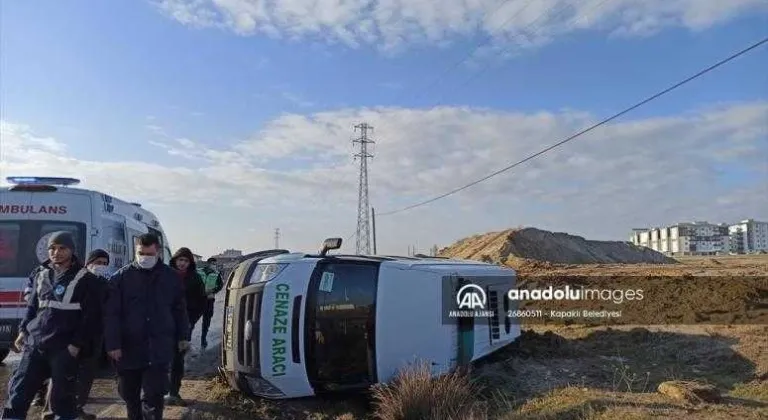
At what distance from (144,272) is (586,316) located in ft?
35.5

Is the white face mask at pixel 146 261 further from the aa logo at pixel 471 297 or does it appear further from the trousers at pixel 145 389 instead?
the aa logo at pixel 471 297

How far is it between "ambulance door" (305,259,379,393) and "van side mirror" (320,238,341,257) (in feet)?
1.04

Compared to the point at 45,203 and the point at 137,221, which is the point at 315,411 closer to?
the point at 45,203

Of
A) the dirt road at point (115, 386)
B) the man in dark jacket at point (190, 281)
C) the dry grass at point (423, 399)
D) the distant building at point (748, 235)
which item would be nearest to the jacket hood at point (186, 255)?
the man in dark jacket at point (190, 281)

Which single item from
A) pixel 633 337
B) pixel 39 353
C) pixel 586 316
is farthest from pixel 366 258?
pixel 586 316

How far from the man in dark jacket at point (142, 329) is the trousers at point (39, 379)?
53 cm

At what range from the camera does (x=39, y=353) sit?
5172 millimetres

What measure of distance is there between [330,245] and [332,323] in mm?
881

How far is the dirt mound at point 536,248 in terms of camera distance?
32531mm

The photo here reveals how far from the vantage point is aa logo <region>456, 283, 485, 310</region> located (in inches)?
271

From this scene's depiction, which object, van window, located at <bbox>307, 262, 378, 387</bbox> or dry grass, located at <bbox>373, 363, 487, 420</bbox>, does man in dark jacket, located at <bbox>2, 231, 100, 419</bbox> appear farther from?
dry grass, located at <bbox>373, 363, 487, 420</bbox>

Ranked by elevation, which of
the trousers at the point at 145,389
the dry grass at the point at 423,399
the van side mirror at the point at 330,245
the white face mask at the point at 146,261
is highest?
the van side mirror at the point at 330,245

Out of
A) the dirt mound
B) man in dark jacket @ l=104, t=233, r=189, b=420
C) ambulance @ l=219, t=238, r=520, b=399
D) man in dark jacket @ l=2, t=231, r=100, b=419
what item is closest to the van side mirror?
ambulance @ l=219, t=238, r=520, b=399

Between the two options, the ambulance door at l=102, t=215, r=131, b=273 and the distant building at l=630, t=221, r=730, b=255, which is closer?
the ambulance door at l=102, t=215, r=131, b=273
